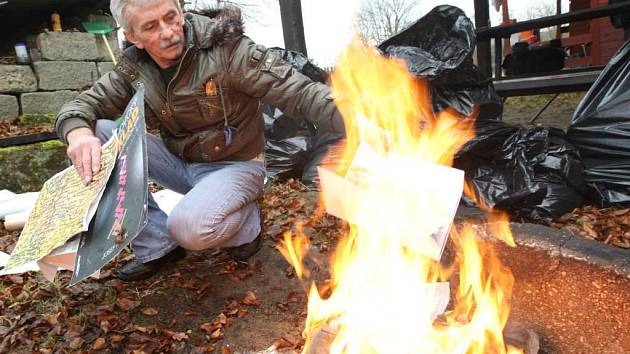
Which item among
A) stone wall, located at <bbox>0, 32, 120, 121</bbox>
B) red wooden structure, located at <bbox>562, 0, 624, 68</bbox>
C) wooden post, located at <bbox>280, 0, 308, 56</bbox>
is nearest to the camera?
wooden post, located at <bbox>280, 0, 308, 56</bbox>

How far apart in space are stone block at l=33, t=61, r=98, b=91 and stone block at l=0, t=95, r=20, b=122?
38cm

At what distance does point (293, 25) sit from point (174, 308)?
3.99 meters

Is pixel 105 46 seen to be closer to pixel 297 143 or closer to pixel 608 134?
pixel 297 143

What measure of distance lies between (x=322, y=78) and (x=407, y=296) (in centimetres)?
247

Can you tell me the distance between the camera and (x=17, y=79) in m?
5.47

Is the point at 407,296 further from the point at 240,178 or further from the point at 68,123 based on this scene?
the point at 68,123

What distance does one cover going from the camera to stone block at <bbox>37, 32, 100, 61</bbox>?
568cm

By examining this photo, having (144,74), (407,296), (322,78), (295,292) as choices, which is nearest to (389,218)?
(407,296)

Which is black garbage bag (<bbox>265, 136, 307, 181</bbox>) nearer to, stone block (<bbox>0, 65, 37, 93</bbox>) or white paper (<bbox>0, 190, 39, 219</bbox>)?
white paper (<bbox>0, 190, 39, 219</bbox>)

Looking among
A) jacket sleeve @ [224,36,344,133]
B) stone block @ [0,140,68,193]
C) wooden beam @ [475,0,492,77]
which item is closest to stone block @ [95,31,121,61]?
stone block @ [0,140,68,193]

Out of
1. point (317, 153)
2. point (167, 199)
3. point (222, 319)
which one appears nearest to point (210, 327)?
point (222, 319)

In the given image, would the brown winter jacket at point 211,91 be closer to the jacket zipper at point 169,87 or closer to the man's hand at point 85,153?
the jacket zipper at point 169,87

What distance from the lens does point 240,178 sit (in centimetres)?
248

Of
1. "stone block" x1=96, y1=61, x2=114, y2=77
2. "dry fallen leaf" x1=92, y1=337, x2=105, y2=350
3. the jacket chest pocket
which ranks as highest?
"stone block" x1=96, y1=61, x2=114, y2=77
